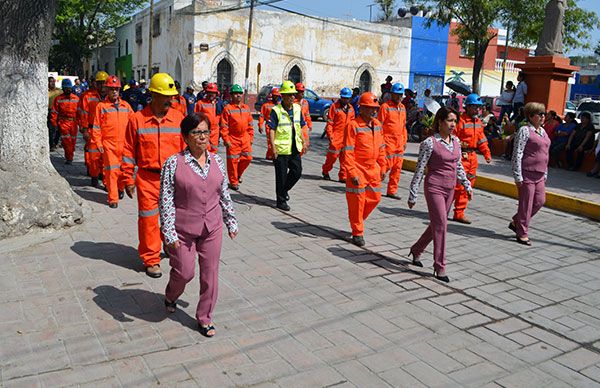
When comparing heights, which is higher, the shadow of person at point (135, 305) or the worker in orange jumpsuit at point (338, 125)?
the worker in orange jumpsuit at point (338, 125)

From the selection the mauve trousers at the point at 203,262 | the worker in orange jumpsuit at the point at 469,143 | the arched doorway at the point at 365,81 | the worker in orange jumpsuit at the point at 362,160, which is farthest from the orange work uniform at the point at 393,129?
the arched doorway at the point at 365,81

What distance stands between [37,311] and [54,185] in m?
2.79

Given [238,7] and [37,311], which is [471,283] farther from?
[238,7]

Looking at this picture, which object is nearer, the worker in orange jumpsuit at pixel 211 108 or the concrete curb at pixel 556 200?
the concrete curb at pixel 556 200

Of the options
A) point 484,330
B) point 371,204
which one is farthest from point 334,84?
point 484,330

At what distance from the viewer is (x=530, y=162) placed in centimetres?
730

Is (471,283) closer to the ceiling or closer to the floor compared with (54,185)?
closer to the floor

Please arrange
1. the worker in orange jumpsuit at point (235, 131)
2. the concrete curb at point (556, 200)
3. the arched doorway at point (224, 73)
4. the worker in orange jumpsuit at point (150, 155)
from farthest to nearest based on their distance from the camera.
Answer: the arched doorway at point (224, 73) < the worker in orange jumpsuit at point (235, 131) < the concrete curb at point (556, 200) < the worker in orange jumpsuit at point (150, 155)

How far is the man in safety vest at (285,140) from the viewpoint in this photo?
864 cm

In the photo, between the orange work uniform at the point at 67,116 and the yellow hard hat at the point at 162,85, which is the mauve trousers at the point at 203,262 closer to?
the yellow hard hat at the point at 162,85

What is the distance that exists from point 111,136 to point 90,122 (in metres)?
1.55

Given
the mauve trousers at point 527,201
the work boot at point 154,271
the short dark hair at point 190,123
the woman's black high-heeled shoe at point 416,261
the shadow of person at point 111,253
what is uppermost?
the short dark hair at point 190,123

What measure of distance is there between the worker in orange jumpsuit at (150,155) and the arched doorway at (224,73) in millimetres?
28179

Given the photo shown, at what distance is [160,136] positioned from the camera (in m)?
5.48
